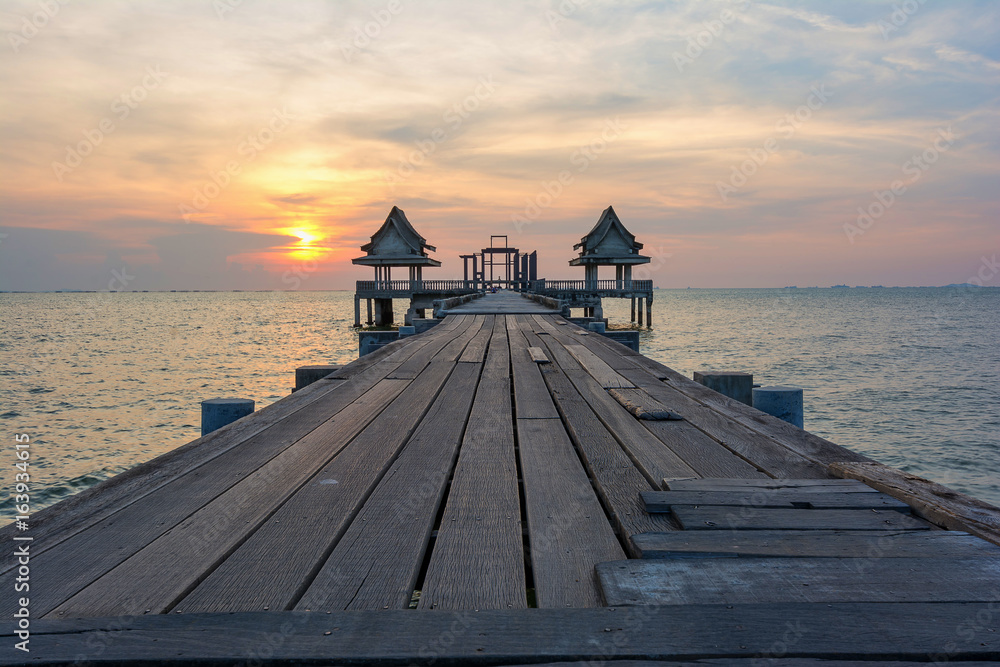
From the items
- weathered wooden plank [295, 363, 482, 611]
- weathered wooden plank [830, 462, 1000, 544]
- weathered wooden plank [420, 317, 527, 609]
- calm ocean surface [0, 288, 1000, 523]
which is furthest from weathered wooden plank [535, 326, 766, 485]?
calm ocean surface [0, 288, 1000, 523]

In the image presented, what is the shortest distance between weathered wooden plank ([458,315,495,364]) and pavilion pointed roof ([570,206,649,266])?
1282 inches

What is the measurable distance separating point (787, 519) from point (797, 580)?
19.9 inches

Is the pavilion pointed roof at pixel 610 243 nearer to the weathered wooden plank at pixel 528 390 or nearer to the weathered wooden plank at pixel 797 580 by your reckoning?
the weathered wooden plank at pixel 528 390

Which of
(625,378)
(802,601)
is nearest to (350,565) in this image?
(802,601)

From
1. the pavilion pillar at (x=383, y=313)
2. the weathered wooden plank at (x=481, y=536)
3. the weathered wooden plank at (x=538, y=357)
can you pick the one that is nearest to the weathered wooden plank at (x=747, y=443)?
the weathered wooden plank at (x=481, y=536)

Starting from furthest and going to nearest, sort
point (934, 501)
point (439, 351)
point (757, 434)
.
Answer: point (439, 351) → point (757, 434) → point (934, 501)

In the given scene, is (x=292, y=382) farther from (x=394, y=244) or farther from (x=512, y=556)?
(x=512, y=556)

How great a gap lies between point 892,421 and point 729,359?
13248 millimetres

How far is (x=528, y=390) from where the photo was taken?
515cm

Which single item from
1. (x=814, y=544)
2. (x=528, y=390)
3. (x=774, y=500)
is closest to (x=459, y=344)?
(x=528, y=390)

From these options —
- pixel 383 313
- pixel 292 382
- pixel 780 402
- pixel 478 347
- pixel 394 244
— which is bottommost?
pixel 292 382

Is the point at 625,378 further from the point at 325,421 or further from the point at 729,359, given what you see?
the point at 729,359

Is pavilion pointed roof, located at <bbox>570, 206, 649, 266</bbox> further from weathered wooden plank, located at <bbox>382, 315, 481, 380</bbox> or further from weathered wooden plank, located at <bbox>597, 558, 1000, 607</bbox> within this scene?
weathered wooden plank, located at <bbox>597, 558, 1000, 607</bbox>

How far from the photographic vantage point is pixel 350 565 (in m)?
1.93
